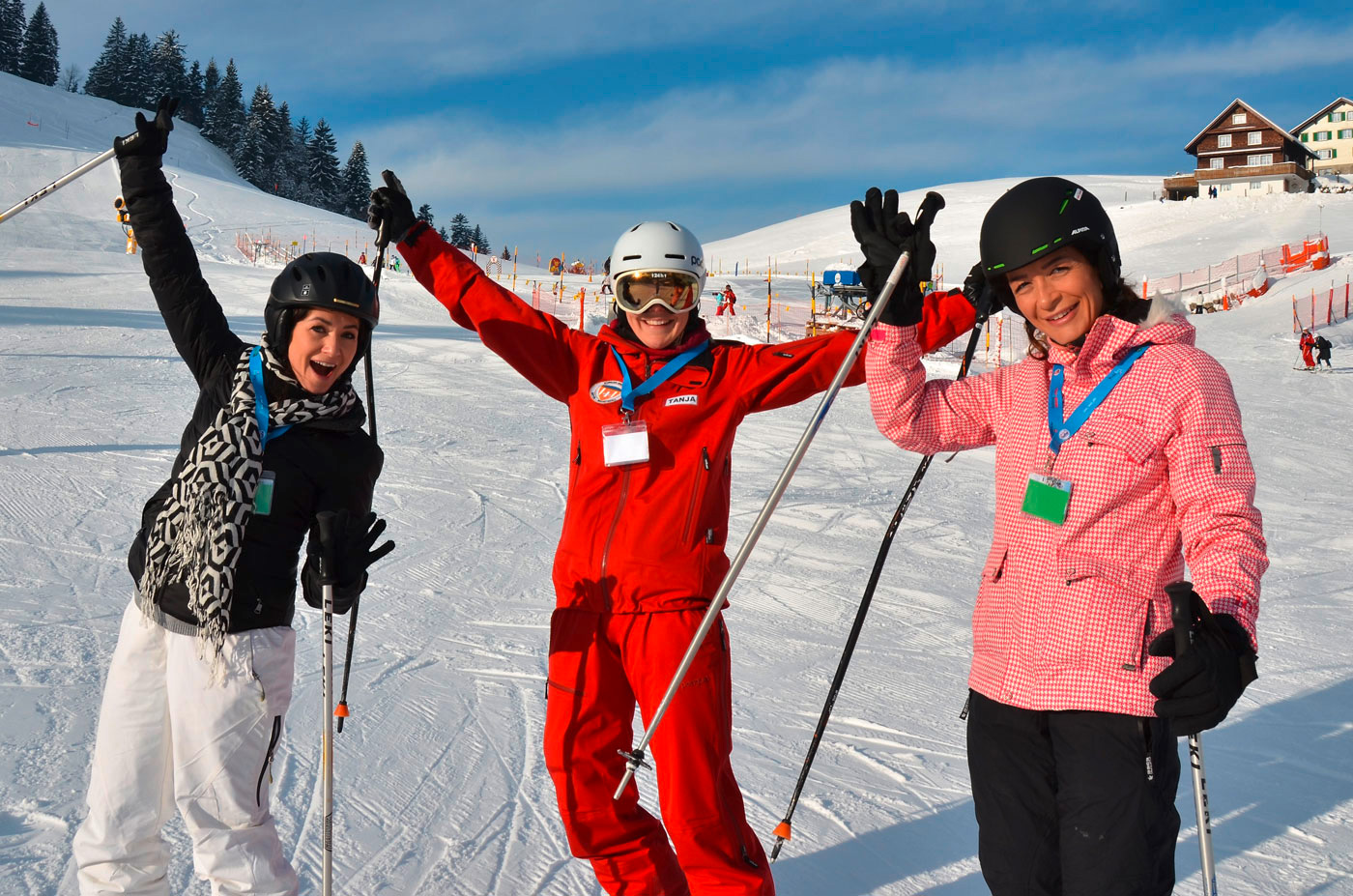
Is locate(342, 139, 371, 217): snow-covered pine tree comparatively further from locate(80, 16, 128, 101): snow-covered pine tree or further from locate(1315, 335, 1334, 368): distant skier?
locate(1315, 335, 1334, 368): distant skier

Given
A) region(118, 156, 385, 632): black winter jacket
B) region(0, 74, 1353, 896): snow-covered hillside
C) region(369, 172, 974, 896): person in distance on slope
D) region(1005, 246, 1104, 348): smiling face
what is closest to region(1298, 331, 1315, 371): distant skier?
region(0, 74, 1353, 896): snow-covered hillside

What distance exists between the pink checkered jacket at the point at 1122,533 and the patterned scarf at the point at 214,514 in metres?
1.75

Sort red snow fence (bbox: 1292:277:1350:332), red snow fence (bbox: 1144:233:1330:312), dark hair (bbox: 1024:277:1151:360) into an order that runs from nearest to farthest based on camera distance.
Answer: dark hair (bbox: 1024:277:1151:360), red snow fence (bbox: 1292:277:1350:332), red snow fence (bbox: 1144:233:1330:312)

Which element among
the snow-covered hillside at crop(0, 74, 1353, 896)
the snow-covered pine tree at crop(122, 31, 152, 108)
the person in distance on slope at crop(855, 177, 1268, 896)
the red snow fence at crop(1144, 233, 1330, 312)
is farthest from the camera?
the snow-covered pine tree at crop(122, 31, 152, 108)

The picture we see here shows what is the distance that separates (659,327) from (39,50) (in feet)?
286

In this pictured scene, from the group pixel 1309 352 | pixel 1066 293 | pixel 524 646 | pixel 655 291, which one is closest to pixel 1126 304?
pixel 1066 293

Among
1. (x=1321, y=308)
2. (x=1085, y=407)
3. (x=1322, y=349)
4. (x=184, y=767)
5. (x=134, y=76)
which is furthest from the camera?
(x=134, y=76)

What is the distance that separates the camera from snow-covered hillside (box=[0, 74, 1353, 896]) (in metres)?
3.33

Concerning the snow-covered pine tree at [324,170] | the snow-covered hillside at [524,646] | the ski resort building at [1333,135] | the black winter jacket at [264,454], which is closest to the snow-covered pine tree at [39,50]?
the snow-covered pine tree at [324,170]

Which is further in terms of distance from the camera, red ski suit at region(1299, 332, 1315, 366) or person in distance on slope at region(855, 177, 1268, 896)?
red ski suit at region(1299, 332, 1315, 366)

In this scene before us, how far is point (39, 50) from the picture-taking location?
7162 cm

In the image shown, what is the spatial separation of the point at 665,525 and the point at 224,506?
1116mm

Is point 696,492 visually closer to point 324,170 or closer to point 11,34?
point 324,170

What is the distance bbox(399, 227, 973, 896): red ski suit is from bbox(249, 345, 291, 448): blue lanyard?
67cm
